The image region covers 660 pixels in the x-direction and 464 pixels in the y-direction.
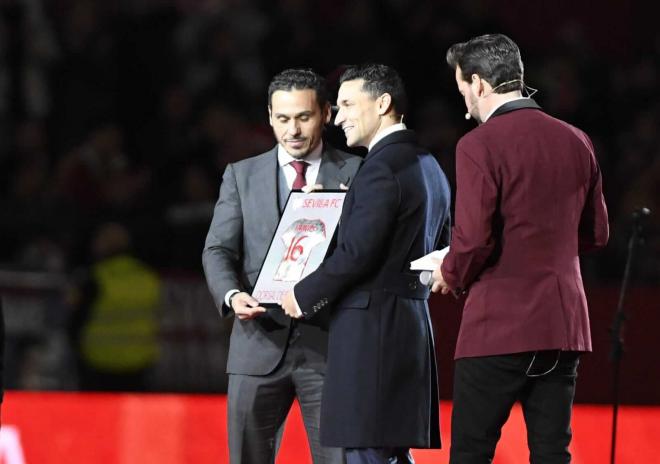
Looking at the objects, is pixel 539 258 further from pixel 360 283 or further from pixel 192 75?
pixel 192 75

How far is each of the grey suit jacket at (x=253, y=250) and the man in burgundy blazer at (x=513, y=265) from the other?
68 centimetres

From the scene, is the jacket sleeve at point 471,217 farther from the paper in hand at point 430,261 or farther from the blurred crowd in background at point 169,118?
the blurred crowd in background at point 169,118

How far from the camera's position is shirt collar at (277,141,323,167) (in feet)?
15.1

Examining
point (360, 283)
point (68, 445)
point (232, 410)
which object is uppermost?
point (360, 283)

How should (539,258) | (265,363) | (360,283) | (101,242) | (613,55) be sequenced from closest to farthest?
(539,258), (360,283), (265,363), (101,242), (613,55)

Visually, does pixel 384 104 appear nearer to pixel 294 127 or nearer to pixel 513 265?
pixel 294 127

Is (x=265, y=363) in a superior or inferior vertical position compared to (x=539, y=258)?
Answer: inferior

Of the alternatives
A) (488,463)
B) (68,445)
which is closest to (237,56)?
(68,445)

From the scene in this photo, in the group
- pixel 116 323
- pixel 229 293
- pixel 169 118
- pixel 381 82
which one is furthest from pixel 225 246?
pixel 169 118

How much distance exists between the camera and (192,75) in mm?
9820

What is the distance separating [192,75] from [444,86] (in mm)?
1927

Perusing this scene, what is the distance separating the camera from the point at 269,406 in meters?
4.49

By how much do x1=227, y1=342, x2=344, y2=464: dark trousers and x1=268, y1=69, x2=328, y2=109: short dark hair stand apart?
2.91 ft

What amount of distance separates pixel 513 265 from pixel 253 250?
1091mm
